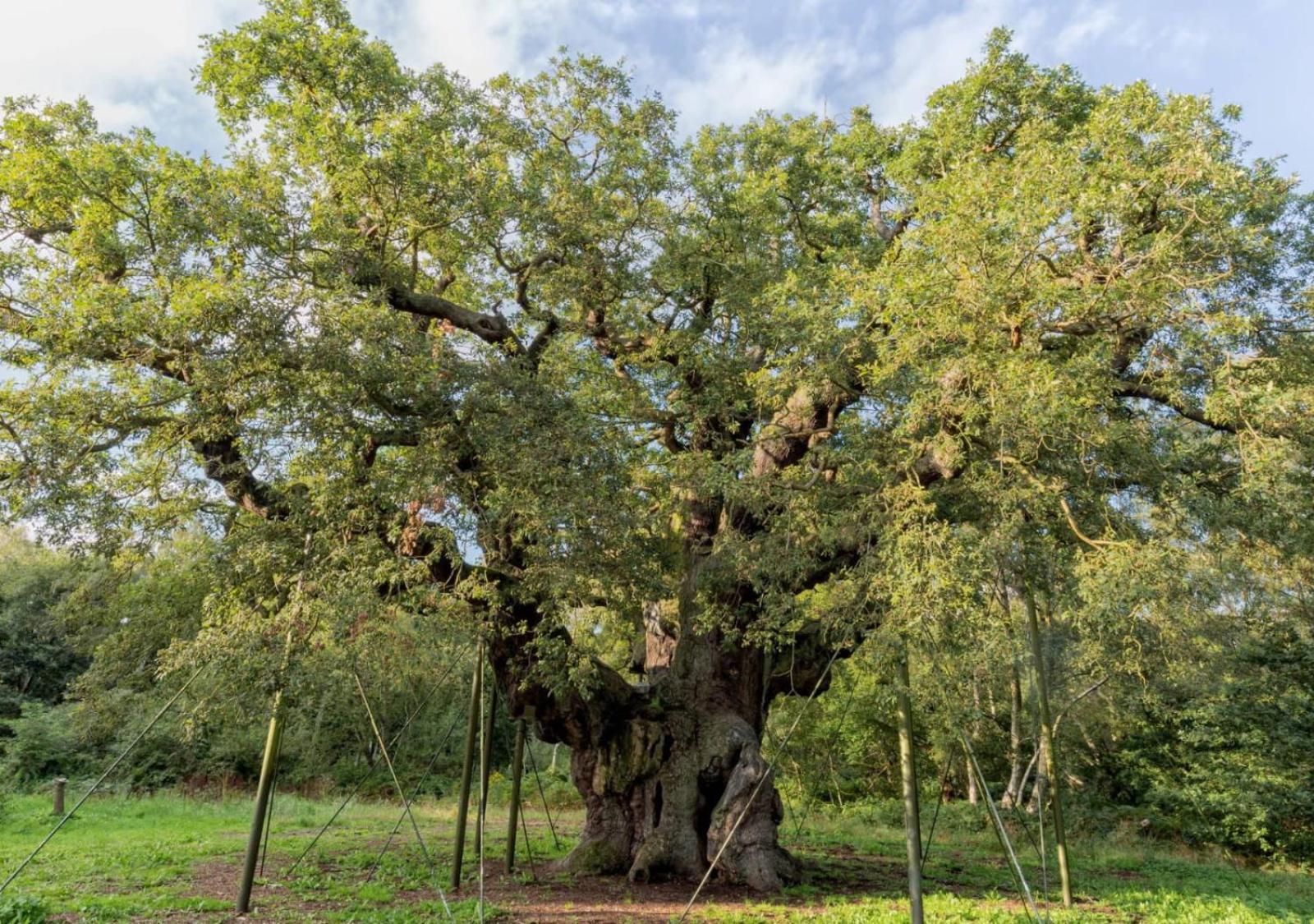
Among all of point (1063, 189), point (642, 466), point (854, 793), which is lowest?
point (854, 793)

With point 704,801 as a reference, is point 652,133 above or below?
above

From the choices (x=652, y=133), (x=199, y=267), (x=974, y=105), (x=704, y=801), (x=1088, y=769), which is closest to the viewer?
(x=199, y=267)

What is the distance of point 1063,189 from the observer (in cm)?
630

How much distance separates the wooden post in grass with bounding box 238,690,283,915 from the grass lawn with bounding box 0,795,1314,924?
0.21 metres

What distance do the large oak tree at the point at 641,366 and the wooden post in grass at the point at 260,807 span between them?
786mm

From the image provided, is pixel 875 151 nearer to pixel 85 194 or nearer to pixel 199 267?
pixel 199 267

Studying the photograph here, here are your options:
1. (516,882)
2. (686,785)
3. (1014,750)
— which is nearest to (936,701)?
(686,785)

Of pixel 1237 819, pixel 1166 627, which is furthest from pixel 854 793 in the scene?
pixel 1166 627

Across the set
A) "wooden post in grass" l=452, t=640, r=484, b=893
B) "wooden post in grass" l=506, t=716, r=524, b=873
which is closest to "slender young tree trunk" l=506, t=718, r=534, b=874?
"wooden post in grass" l=506, t=716, r=524, b=873

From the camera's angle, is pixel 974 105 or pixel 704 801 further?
pixel 974 105

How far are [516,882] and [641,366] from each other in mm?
6198

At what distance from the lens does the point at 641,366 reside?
10.0m

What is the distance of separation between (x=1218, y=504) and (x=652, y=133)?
7554 millimetres

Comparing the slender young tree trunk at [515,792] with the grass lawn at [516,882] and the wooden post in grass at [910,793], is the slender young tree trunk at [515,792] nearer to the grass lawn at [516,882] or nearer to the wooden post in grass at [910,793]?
the grass lawn at [516,882]
